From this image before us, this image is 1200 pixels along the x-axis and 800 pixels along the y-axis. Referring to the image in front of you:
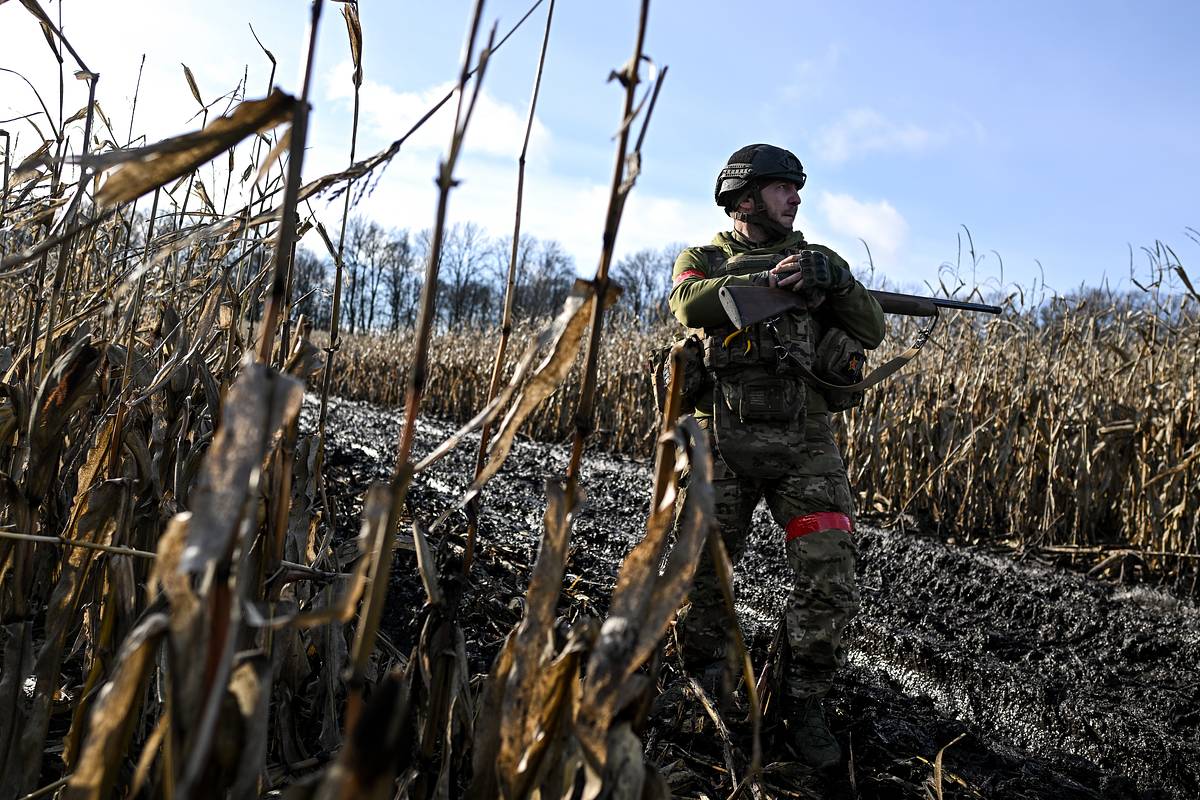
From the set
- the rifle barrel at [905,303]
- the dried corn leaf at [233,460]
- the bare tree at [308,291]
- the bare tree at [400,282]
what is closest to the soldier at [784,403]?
the rifle barrel at [905,303]

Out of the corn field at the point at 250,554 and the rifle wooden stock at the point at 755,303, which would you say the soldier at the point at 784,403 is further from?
the corn field at the point at 250,554

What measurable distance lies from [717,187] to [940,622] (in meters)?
2.50

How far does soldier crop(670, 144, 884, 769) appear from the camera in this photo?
250cm

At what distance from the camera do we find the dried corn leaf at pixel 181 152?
0.74m

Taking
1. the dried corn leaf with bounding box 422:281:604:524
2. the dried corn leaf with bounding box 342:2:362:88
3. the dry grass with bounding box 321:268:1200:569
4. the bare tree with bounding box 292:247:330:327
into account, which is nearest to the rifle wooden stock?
the bare tree with bounding box 292:247:330:327

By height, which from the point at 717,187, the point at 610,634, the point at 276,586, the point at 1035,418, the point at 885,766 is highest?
the point at 717,187

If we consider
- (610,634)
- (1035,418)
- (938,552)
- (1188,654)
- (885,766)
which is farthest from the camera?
(1035,418)

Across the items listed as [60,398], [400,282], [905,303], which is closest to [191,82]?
[60,398]

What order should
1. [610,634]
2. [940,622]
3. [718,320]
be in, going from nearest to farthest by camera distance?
1. [610,634]
2. [718,320]
3. [940,622]

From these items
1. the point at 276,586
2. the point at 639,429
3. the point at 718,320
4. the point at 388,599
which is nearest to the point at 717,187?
the point at 718,320

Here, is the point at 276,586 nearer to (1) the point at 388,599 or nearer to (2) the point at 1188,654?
(1) the point at 388,599

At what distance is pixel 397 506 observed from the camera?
78cm

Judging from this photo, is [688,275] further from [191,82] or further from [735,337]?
[191,82]

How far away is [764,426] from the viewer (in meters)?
2.71
